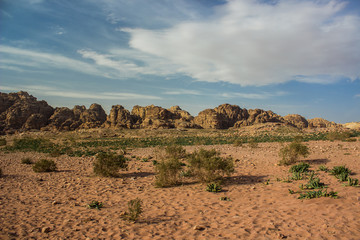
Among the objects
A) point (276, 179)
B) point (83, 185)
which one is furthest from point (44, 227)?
point (276, 179)

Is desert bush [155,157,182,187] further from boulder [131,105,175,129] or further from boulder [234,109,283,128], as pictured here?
boulder [234,109,283,128]

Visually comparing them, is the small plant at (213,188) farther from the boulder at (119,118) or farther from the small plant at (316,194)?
the boulder at (119,118)

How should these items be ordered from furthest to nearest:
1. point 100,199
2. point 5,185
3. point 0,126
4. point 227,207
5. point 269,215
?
point 0,126 → point 5,185 → point 100,199 → point 227,207 → point 269,215

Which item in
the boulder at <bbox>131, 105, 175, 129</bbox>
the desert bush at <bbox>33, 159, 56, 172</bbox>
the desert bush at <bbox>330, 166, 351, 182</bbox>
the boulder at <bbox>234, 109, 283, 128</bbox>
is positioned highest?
the boulder at <bbox>234, 109, 283, 128</bbox>

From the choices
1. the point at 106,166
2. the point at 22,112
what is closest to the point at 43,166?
the point at 106,166

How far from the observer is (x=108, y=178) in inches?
431

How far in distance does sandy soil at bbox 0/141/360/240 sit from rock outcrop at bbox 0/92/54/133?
77.7 metres

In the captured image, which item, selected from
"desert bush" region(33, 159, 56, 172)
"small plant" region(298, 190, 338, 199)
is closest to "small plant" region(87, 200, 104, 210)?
"small plant" region(298, 190, 338, 199)

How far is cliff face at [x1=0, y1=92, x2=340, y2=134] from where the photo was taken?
7444 centimetres

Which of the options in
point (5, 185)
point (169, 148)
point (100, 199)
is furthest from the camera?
point (169, 148)

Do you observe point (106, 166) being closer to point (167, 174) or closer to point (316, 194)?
point (167, 174)

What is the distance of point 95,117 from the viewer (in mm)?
85875

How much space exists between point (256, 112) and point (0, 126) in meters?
99.7

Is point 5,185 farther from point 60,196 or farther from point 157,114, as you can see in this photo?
point 157,114
